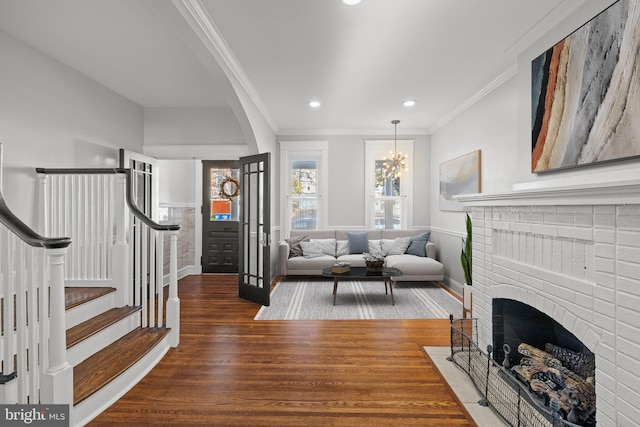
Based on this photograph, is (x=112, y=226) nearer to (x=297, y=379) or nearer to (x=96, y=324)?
(x=96, y=324)

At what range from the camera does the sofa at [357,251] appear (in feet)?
15.8

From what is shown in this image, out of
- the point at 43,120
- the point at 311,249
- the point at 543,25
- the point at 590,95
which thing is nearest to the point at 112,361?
the point at 43,120

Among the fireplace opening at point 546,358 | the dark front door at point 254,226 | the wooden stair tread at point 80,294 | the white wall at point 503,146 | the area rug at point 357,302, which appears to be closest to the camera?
the fireplace opening at point 546,358

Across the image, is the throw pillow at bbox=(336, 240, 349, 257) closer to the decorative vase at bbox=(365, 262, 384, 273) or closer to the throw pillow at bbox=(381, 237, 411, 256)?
the throw pillow at bbox=(381, 237, 411, 256)

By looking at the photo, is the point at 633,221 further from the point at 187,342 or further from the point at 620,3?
the point at 187,342

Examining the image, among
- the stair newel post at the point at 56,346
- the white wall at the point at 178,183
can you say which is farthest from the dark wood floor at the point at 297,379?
the white wall at the point at 178,183

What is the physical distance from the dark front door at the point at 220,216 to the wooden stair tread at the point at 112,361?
3174mm

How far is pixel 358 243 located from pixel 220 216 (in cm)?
267

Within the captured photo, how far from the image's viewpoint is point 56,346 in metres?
1.62

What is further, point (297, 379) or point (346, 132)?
point (346, 132)

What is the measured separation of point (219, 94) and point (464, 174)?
11.7 ft

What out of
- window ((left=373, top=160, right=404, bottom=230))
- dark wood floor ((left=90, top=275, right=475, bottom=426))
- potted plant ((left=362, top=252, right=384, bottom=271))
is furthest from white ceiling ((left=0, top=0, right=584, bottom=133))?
dark wood floor ((left=90, top=275, right=475, bottom=426))

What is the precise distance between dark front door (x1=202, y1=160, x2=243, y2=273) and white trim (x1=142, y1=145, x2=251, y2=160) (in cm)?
110

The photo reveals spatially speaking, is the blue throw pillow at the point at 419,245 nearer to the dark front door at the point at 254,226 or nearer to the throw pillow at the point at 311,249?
the throw pillow at the point at 311,249
